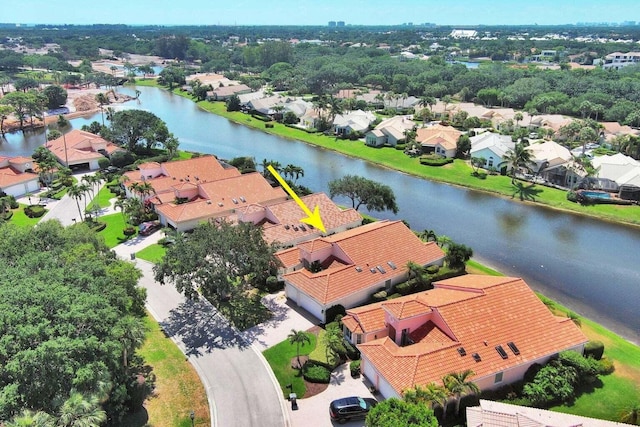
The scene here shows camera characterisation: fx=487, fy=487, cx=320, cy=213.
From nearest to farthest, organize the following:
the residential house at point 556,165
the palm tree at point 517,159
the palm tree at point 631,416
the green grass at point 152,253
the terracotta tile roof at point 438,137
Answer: the palm tree at point 631,416
the green grass at point 152,253
the residential house at point 556,165
the palm tree at point 517,159
the terracotta tile roof at point 438,137

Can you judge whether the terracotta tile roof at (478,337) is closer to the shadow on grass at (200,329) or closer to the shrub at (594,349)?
the shrub at (594,349)

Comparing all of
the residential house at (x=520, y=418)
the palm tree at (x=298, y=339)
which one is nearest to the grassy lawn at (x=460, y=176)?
the residential house at (x=520, y=418)

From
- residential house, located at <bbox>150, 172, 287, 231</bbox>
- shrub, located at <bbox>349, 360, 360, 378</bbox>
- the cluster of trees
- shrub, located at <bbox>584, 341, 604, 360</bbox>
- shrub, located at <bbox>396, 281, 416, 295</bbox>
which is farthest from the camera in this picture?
residential house, located at <bbox>150, 172, 287, 231</bbox>

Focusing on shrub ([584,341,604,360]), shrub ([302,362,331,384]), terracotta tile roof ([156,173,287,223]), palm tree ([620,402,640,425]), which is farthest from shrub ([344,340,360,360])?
terracotta tile roof ([156,173,287,223])

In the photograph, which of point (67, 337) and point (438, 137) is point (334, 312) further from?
point (438, 137)

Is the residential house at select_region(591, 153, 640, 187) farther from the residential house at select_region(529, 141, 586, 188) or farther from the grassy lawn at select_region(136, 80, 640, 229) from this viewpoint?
the grassy lawn at select_region(136, 80, 640, 229)
